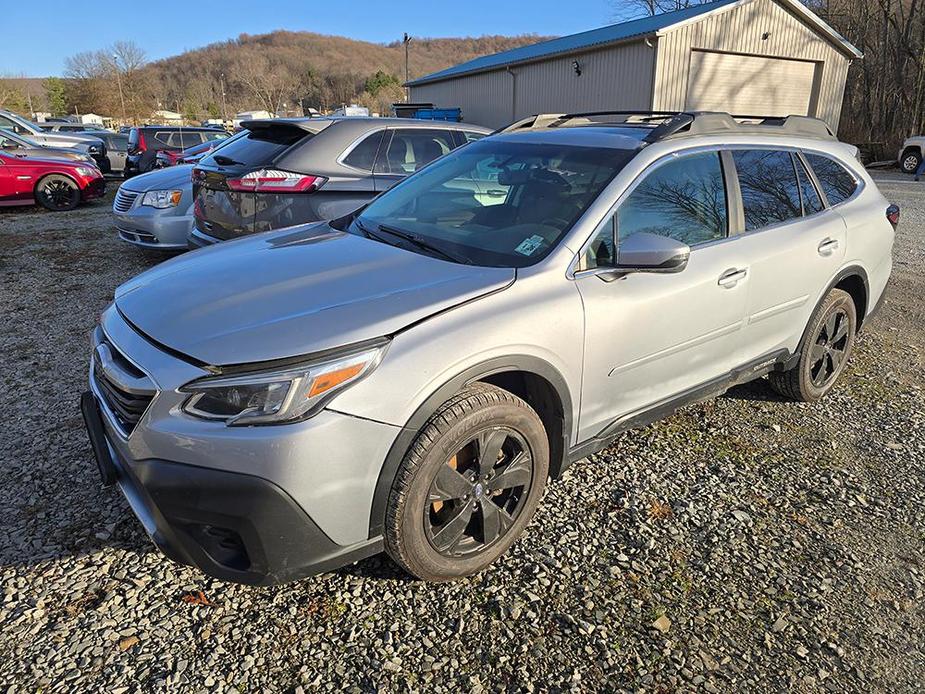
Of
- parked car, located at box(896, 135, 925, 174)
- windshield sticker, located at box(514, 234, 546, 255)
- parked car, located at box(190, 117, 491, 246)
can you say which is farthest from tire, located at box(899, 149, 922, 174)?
windshield sticker, located at box(514, 234, 546, 255)

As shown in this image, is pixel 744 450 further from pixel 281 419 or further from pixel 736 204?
pixel 281 419

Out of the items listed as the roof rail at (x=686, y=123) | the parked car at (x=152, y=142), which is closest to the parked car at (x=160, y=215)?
the roof rail at (x=686, y=123)

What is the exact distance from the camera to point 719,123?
343cm

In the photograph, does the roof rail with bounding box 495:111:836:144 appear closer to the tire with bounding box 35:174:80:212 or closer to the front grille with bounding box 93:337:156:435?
the front grille with bounding box 93:337:156:435

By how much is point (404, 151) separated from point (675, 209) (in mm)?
3392

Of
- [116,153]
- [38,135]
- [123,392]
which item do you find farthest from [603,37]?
[123,392]

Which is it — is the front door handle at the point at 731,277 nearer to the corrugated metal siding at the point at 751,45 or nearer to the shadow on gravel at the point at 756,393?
the shadow on gravel at the point at 756,393

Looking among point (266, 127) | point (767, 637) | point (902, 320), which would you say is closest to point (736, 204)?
point (767, 637)

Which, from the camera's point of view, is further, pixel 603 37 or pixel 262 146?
pixel 603 37

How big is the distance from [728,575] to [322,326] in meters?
1.91

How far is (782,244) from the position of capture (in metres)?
3.50

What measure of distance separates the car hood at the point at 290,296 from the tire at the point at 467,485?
403 mm

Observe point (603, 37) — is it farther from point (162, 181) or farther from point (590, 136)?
point (590, 136)

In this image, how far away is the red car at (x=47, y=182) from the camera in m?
11.2
